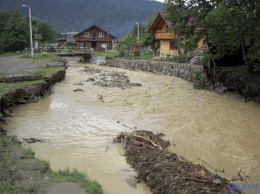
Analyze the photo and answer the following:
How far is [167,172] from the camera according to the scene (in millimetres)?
6211

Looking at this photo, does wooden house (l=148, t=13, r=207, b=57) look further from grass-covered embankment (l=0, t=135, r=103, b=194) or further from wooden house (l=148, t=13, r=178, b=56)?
grass-covered embankment (l=0, t=135, r=103, b=194)

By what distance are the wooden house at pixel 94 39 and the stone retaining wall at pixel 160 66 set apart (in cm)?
2360

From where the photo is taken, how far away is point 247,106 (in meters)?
15.3

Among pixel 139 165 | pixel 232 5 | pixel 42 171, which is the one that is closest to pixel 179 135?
pixel 139 165

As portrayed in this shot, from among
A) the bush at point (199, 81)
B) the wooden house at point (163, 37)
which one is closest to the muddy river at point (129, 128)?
the bush at point (199, 81)

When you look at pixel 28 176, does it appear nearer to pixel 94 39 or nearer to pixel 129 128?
pixel 129 128

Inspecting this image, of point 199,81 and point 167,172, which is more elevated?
point 199,81

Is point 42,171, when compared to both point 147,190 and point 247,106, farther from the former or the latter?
point 247,106

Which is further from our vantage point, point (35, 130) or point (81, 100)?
point (81, 100)

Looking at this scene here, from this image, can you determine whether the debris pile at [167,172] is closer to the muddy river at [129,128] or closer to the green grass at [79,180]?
the muddy river at [129,128]

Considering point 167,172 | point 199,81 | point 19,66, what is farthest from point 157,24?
point 167,172

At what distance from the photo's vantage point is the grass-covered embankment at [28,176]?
17.4ft

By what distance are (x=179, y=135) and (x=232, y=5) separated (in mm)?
9300

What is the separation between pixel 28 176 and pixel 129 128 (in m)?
5.80
